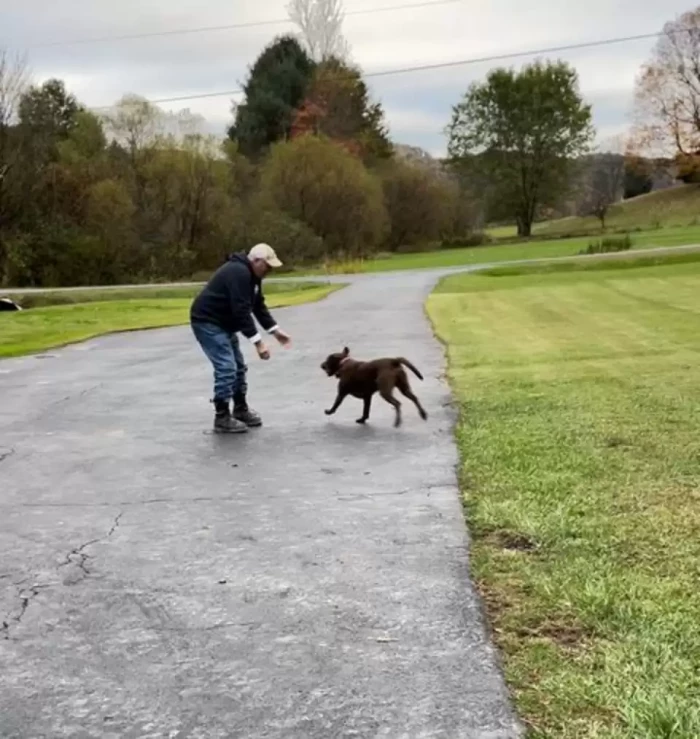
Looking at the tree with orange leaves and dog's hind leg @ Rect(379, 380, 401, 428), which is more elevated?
the tree with orange leaves

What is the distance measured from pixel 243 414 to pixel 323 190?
47866 millimetres

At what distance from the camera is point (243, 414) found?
9211 millimetres

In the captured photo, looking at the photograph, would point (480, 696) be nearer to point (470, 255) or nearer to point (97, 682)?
point (97, 682)

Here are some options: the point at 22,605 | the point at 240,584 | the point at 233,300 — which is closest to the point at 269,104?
the point at 233,300

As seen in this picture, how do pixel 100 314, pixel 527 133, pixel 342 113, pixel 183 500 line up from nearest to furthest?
pixel 183 500, pixel 100 314, pixel 342 113, pixel 527 133

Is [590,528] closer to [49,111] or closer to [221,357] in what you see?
[221,357]

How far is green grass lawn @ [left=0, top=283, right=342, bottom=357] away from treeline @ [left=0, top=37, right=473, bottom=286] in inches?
421

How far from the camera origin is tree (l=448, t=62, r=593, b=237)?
244ft

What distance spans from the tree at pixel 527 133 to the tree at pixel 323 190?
63.0 feet

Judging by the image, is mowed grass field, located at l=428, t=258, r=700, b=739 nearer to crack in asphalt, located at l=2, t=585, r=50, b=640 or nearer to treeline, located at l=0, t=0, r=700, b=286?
crack in asphalt, located at l=2, t=585, r=50, b=640

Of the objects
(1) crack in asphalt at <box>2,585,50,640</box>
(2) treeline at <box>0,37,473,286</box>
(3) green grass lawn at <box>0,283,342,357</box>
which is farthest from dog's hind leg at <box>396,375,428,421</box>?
(2) treeline at <box>0,37,473,286</box>

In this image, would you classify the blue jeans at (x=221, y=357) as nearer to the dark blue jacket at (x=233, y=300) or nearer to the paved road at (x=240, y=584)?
the dark blue jacket at (x=233, y=300)

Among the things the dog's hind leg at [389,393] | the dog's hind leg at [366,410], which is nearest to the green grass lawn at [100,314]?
the dog's hind leg at [366,410]

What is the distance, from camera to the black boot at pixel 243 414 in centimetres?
911
